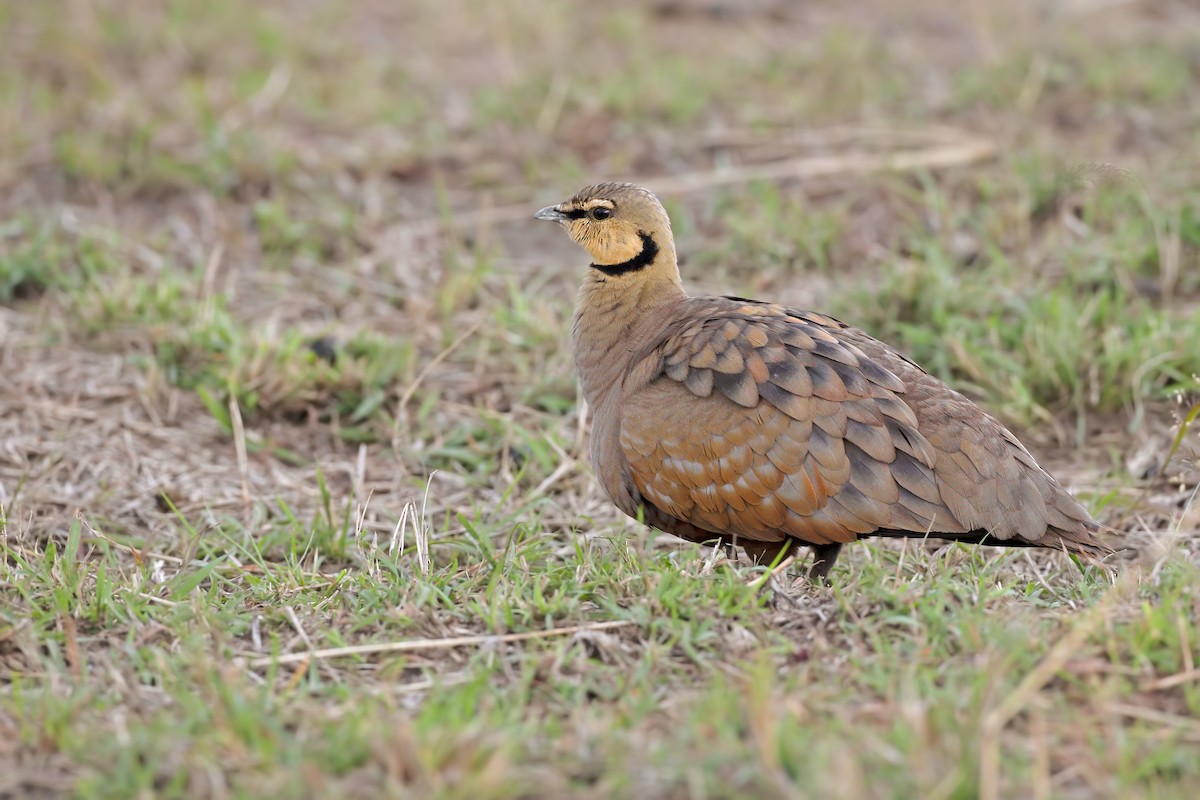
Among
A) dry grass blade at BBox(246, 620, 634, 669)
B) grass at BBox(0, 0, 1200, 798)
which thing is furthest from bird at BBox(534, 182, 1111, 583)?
dry grass blade at BBox(246, 620, 634, 669)

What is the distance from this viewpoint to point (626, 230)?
5023 mm

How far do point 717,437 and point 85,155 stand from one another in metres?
4.62

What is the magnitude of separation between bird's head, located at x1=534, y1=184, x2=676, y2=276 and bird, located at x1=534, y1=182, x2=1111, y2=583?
1.42 feet

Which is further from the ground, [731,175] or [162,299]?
[731,175]

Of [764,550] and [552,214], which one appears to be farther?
[552,214]

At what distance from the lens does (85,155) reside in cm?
752

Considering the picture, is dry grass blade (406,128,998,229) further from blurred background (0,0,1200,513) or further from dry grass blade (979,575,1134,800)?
dry grass blade (979,575,1134,800)

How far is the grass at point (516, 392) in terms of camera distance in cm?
323

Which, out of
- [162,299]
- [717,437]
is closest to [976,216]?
[717,437]

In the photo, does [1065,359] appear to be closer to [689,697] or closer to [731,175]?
[731,175]

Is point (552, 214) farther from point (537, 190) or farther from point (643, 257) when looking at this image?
point (537, 190)

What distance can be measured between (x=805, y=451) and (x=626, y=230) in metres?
1.21

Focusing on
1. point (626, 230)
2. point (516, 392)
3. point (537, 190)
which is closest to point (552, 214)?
point (626, 230)

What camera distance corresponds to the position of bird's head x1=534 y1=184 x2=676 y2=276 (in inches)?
197
